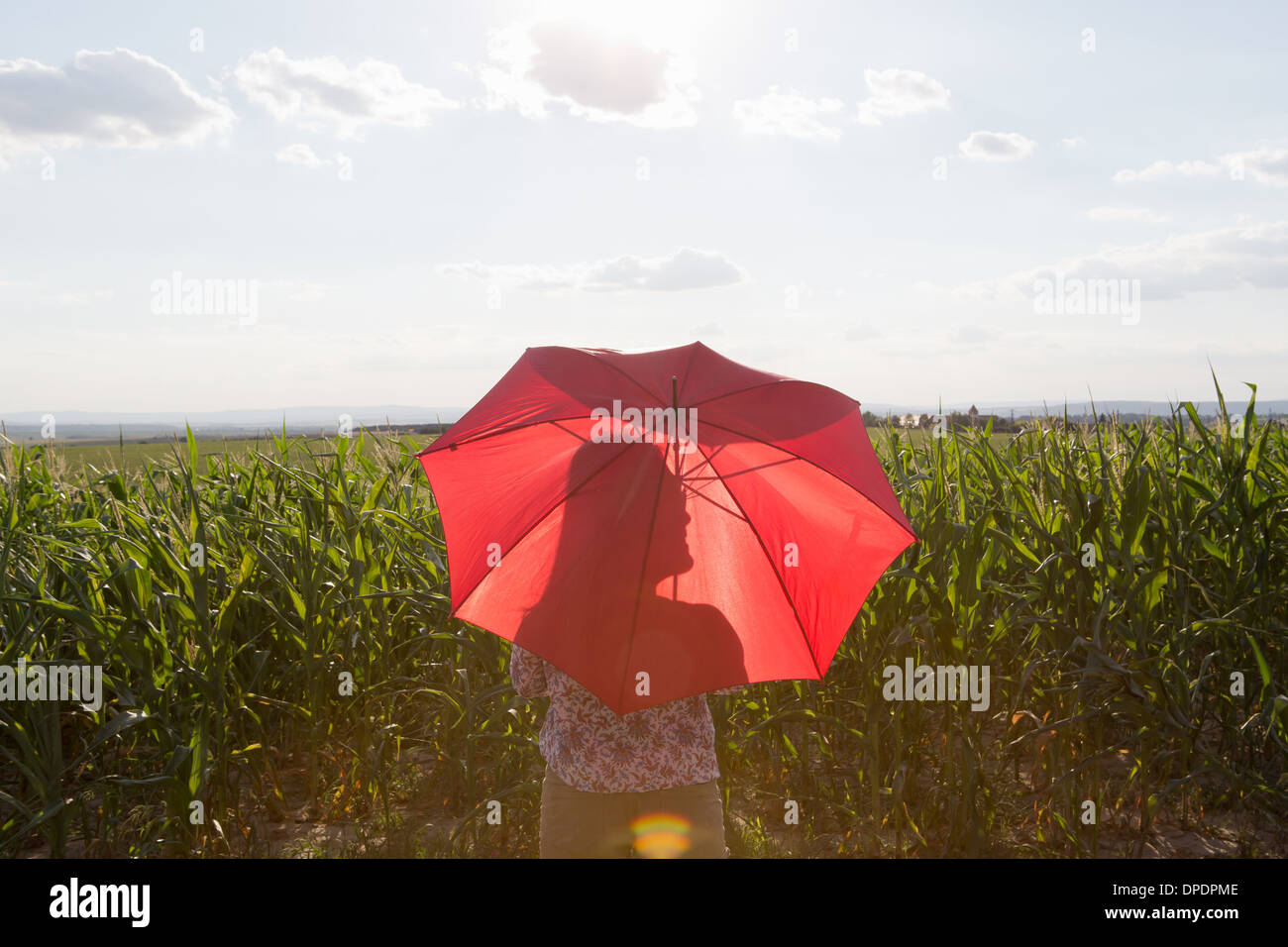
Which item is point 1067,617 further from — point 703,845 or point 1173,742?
point 703,845

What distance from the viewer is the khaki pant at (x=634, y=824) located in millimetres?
2322

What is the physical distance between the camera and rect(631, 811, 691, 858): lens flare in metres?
2.32

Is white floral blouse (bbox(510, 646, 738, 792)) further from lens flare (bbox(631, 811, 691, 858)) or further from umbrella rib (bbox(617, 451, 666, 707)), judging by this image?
umbrella rib (bbox(617, 451, 666, 707))

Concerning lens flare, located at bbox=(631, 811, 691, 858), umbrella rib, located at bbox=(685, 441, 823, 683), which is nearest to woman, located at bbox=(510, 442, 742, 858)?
lens flare, located at bbox=(631, 811, 691, 858)

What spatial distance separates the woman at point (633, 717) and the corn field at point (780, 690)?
180cm

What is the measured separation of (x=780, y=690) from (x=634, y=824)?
2.45 m

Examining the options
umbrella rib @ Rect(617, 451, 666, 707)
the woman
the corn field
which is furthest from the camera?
the corn field

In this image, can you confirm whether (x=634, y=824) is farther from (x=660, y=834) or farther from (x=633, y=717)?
(x=633, y=717)

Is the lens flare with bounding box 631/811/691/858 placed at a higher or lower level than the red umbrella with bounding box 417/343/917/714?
lower

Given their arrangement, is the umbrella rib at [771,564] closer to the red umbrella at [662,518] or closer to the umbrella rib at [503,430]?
A: the red umbrella at [662,518]

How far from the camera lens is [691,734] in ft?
7.79
